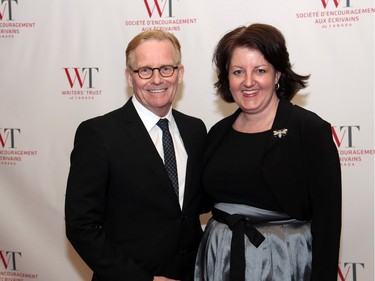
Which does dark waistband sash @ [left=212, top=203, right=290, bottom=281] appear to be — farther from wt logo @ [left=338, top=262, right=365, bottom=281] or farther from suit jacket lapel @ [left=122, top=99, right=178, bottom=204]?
wt logo @ [left=338, top=262, right=365, bottom=281]

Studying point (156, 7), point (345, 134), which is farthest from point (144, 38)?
point (345, 134)

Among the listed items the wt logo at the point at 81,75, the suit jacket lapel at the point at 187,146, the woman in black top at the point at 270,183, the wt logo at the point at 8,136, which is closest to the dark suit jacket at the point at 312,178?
the woman in black top at the point at 270,183

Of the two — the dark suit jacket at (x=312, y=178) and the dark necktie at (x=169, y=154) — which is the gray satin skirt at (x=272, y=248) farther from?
the dark necktie at (x=169, y=154)

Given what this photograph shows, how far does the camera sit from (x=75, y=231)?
1.67 metres

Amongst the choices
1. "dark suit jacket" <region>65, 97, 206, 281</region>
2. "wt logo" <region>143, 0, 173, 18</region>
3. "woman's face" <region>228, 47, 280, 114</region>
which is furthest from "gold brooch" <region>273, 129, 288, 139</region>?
"wt logo" <region>143, 0, 173, 18</region>

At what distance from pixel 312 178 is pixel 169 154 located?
552mm

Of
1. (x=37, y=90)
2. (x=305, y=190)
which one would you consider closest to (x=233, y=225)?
(x=305, y=190)

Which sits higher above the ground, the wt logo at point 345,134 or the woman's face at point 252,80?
the woman's face at point 252,80

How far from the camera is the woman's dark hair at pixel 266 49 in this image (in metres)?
1.73

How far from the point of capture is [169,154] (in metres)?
1.83

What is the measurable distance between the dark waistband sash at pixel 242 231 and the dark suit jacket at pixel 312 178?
0.27 ft

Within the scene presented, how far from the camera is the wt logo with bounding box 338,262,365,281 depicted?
2654 millimetres

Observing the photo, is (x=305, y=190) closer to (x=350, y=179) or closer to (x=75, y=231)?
(x=75, y=231)

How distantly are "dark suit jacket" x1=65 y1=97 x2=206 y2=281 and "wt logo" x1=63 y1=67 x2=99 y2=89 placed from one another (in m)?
1.09
